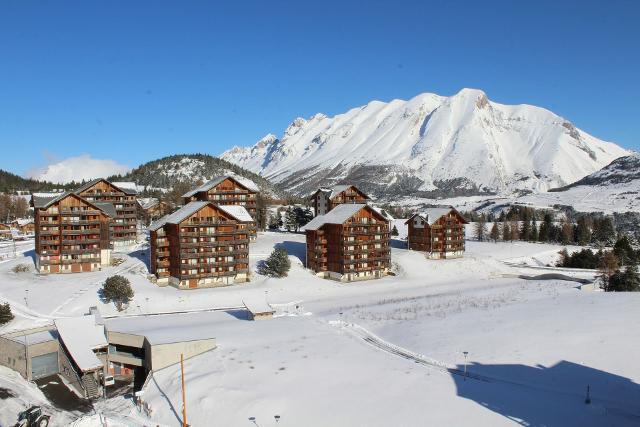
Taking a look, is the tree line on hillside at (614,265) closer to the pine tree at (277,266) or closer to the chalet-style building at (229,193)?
the pine tree at (277,266)

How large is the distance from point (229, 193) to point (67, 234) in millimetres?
37297

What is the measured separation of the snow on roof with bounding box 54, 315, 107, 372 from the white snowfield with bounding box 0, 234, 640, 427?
467 cm

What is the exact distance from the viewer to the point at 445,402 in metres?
35.8

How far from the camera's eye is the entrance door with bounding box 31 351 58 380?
160ft

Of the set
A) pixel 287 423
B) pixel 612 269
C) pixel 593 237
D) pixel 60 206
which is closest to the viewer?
pixel 287 423

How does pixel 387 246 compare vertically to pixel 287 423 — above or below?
above

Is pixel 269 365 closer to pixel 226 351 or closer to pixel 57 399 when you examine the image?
pixel 226 351

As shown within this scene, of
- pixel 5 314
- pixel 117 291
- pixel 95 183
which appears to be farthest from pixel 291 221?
pixel 5 314

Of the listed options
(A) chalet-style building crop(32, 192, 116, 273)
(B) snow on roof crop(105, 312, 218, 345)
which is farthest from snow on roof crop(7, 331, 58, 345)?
(A) chalet-style building crop(32, 192, 116, 273)

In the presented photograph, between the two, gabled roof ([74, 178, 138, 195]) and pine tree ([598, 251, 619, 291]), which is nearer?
pine tree ([598, 251, 619, 291])

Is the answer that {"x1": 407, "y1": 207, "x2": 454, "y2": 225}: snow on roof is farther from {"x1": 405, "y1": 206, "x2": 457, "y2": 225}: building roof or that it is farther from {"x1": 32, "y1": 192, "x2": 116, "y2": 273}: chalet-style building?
{"x1": 32, "y1": 192, "x2": 116, "y2": 273}: chalet-style building

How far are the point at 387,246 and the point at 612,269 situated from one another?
→ 39.0m

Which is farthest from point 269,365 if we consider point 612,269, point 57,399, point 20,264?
point 612,269

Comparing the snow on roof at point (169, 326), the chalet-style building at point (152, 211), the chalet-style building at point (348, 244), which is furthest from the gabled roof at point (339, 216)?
the chalet-style building at point (152, 211)
